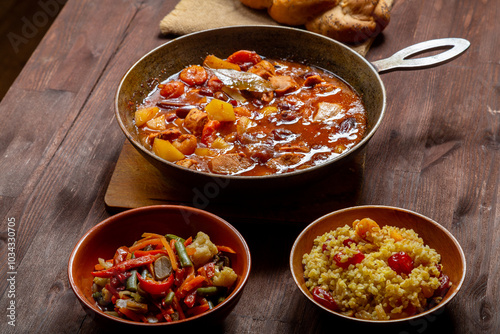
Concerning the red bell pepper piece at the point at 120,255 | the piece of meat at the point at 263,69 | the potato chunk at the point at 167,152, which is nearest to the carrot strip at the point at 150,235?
the red bell pepper piece at the point at 120,255

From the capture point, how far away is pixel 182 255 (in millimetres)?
2170

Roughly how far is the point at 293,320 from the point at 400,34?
7.89 ft

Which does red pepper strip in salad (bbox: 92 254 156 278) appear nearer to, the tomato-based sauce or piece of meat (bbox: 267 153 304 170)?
the tomato-based sauce

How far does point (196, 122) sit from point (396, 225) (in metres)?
1.10

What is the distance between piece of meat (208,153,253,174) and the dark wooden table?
257 millimetres

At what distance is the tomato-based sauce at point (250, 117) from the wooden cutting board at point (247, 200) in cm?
13

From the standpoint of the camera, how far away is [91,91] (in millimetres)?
3514

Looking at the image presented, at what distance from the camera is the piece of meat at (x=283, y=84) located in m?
3.15

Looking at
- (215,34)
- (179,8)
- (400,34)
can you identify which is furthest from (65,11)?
(400,34)

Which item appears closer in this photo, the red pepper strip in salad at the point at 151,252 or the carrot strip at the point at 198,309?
the carrot strip at the point at 198,309

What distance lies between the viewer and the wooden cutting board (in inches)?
104

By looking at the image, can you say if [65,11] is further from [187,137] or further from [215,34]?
[187,137]

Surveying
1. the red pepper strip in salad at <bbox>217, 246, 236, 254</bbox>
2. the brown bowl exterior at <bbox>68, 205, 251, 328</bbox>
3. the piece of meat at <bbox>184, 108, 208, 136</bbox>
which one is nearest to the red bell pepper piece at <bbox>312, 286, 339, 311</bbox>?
the brown bowl exterior at <bbox>68, 205, 251, 328</bbox>

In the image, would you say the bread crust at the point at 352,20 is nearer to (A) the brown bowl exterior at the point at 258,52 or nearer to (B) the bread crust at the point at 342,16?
(B) the bread crust at the point at 342,16
